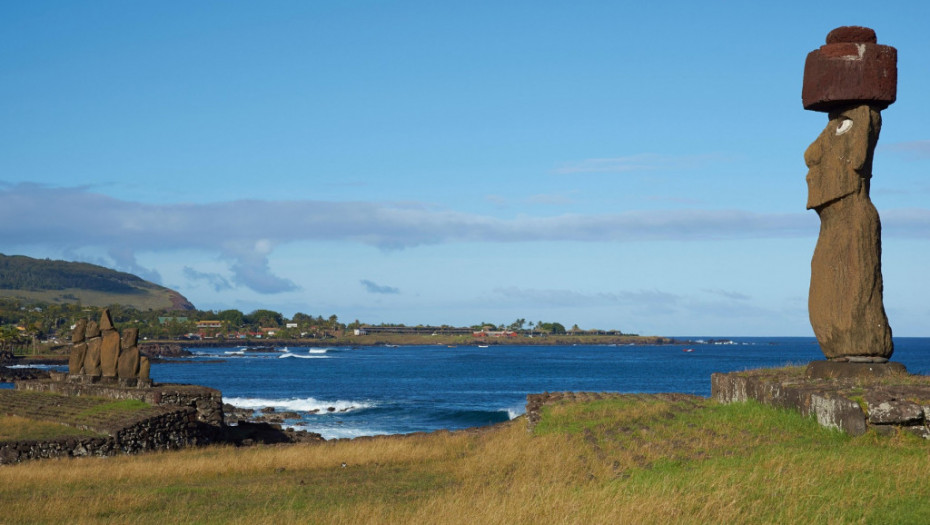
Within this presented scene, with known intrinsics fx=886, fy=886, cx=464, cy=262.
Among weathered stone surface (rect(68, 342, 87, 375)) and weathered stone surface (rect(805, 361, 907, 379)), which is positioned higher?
weathered stone surface (rect(805, 361, 907, 379))

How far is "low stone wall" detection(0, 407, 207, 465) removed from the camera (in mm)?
22547

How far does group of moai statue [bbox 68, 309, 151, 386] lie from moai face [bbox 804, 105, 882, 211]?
2405 cm

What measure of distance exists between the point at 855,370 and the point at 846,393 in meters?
2.19

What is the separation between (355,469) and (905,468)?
466 inches

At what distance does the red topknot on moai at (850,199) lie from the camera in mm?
15312

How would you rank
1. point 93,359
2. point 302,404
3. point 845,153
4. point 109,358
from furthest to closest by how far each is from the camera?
point 302,404, point 93,359, point 109,358, point 845,153

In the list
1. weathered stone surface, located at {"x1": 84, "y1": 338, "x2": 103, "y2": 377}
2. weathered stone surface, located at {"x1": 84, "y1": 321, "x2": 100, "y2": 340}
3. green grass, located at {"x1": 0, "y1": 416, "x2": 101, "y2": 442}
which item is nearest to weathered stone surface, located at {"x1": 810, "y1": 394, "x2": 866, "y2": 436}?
green grass, located at {"x1": 0, "y1": 416, "x2": 101, "y2": 442}

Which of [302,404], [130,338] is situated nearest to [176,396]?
[130,338]

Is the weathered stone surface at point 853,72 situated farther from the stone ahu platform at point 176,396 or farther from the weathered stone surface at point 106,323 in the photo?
the weathered stone surface at point 106,323

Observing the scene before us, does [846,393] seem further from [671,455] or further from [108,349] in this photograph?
[108,349]

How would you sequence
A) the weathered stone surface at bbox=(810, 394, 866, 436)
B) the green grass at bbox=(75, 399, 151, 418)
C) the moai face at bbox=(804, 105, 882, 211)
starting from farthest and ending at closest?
the green grass at bbox=(75, 399, 151, 418) → the moai face at bbox=(804, 105, 882, 211) → the weathered stone surface at bbox=(810, 394, 866, 436)

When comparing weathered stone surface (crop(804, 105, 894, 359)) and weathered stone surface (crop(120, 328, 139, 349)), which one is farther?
weathered stone surface (crop(120, 328, 139, 349))

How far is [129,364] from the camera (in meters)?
32.4

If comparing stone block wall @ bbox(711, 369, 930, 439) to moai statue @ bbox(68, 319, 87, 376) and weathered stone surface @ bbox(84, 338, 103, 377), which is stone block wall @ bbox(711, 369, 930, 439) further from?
moai statue @ bbox(68, 319, 87, 376)
